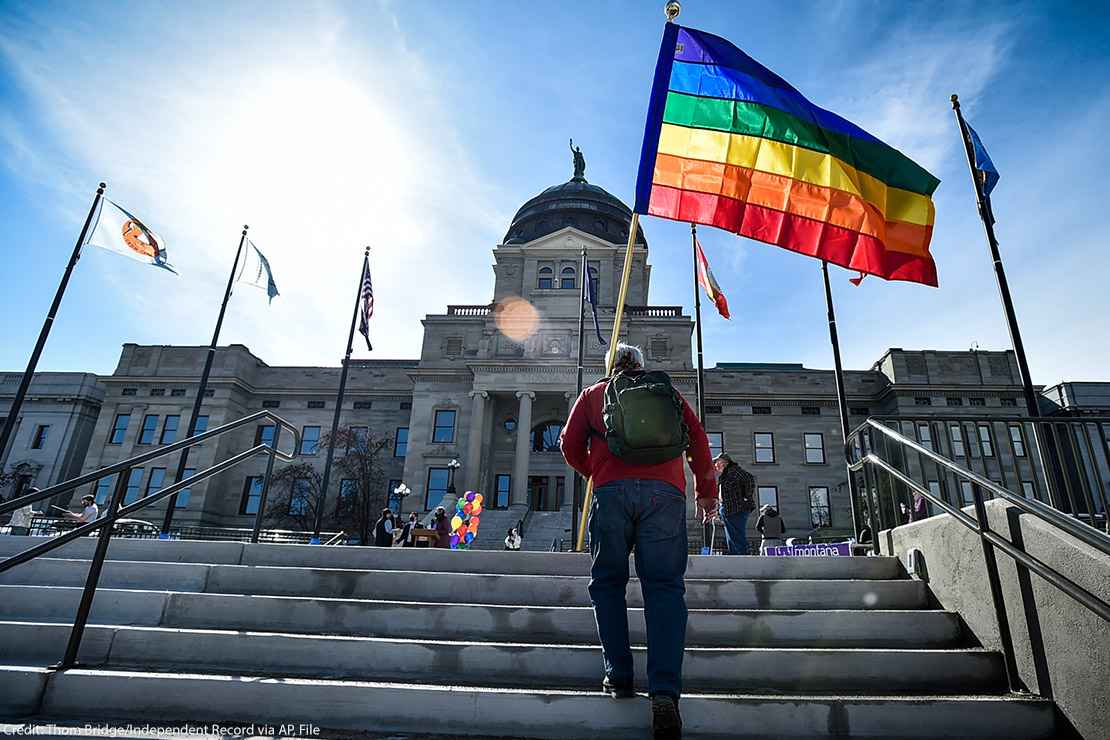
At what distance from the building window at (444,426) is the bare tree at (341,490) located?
4.64m

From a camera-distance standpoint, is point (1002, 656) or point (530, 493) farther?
point (530, 493)

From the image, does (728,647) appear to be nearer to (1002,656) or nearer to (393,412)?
(1002,656)

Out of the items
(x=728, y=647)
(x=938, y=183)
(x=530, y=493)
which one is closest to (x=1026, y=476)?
(x=530, y=493)

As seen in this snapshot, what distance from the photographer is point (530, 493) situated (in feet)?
122

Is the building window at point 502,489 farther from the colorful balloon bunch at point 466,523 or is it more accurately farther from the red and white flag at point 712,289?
the red and white flag at point 712,289

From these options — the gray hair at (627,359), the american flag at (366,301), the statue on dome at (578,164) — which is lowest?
the gray hair at (627,359)

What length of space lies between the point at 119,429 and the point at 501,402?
26.0 metres

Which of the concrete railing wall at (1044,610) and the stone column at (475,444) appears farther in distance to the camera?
the stone column at (475,444)

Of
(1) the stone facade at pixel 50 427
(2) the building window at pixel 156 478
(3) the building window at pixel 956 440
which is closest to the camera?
(3) the building window at pixel 956 440

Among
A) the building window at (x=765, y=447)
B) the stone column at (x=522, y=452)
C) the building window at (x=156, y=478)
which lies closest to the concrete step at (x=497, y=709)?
the stone column at (x=522, y=452)

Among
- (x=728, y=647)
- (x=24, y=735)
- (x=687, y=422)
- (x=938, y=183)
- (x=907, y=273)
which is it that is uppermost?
(x=938, y=183)

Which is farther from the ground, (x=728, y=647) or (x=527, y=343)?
(x=527, y=343)

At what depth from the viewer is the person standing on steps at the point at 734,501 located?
10.1 meters

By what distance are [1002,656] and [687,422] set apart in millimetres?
2500
